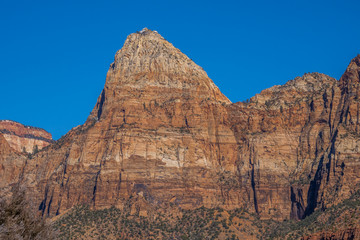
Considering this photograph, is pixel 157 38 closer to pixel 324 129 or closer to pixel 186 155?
pixel 186 155

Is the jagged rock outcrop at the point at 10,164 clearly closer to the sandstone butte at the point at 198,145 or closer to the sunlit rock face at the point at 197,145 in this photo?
the sandstone butte at the point at 198,145

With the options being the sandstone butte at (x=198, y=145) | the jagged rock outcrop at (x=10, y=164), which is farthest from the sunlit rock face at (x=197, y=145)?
the jagged rock outcrop at (x=10, y=164)

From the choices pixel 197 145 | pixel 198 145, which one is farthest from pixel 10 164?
pixel 198 145

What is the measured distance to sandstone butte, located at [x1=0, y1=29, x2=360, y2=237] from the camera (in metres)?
137

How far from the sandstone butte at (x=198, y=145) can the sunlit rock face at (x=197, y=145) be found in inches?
8.2

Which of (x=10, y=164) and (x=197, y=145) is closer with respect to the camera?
(x=197, y=145)

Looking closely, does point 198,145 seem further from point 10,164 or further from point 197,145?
point 10,164

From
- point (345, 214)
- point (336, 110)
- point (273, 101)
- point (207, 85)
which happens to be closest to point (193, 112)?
point (207, 85)

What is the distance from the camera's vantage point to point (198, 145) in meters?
145

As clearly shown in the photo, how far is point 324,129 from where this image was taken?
5787 inches

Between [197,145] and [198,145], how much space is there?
24cm

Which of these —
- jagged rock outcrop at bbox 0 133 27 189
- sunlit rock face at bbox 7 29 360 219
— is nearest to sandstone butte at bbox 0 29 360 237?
sunlit rock face at bbox 7 29 360 219

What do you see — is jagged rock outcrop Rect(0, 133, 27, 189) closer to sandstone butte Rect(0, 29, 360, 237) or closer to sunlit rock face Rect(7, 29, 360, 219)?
sandstone butte Rect(0, 29, 360, 237)

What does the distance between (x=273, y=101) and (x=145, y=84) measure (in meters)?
28.0
